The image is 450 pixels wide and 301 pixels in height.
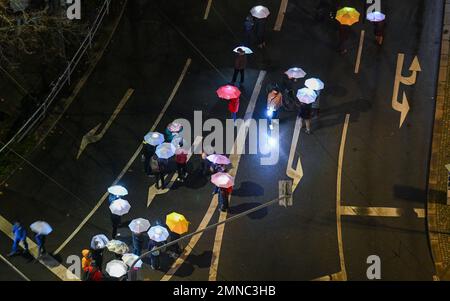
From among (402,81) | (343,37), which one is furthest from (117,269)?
(402,81)

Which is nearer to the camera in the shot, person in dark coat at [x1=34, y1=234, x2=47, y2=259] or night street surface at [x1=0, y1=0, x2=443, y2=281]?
person in dark coat at [x1=34, y1=234, x2=47, y2=259]

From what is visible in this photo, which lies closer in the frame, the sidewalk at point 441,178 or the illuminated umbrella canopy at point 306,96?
the sidewalk at point 441,178

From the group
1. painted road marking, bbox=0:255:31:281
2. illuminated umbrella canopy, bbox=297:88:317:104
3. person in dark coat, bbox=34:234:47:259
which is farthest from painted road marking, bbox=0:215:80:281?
illuminated umbrella canopy, bbox=297:88:317:104

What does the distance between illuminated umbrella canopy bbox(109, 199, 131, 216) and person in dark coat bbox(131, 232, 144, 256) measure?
0.87m

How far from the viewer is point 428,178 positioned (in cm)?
3247

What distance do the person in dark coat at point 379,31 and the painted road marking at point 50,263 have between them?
57.3 feet

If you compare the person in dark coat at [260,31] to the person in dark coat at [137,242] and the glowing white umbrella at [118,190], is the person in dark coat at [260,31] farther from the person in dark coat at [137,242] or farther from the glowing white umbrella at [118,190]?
the person in dark coat at [137,242]

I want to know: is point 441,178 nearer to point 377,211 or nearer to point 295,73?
point 377,211

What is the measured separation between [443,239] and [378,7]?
44.2 ft

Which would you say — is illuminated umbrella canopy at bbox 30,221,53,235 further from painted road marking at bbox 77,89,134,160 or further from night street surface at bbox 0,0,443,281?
painted road marking at bbox 77,89,134,160

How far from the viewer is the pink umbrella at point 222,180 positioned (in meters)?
29.7

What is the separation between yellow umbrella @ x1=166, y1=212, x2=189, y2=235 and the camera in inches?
1118

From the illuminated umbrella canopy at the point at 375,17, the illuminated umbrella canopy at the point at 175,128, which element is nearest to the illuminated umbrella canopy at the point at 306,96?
the illuminated umbrella canopy at the point at 175,128
